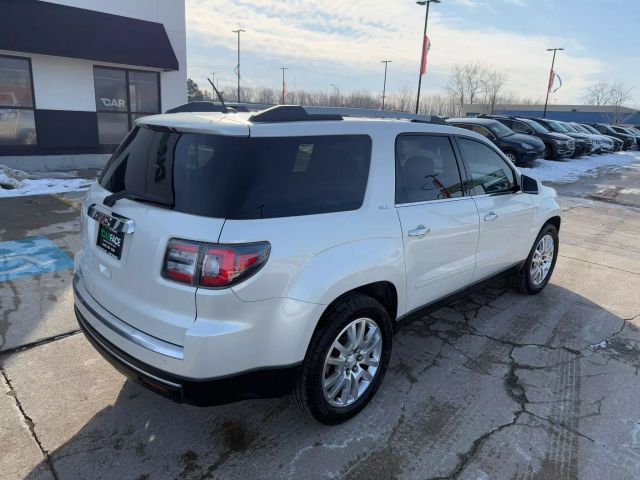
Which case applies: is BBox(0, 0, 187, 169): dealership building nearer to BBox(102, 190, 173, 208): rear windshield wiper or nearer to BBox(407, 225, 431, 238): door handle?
BBox(102, 190, 173, 208): rear windshield wiper

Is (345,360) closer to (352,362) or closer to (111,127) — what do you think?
(352,362)

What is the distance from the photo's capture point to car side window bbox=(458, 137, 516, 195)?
3803 millimetres

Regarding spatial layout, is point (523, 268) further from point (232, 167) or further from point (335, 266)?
point (232, 167)

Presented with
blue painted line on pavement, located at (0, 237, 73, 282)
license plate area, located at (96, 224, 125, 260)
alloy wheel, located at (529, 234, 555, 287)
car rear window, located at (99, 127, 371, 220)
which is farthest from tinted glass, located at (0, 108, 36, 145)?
alloy wheel, located at (529, 234, 555, 287)

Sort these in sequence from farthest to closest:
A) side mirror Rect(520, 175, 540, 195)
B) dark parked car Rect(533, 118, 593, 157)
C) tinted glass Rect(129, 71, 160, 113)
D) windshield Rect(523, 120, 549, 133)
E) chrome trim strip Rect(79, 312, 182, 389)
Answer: dark parked car Rect(533, 118, 593, 157) < windshield Rect(523, 120, 549, 133) < tinted glass Rect(129, 71, 160, 113) < side mirror Rect(520, 175, 540, 195) < chrome trim strip Rect(79, 312, 182, 389)

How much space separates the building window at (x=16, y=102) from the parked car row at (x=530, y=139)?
1159 cm

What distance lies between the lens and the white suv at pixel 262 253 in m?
2.20

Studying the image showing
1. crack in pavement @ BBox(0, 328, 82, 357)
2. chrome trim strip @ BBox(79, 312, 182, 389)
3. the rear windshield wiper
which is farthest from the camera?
crack in pavement @ BBox(0, 328, 82, 357)

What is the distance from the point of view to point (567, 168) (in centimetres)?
1806

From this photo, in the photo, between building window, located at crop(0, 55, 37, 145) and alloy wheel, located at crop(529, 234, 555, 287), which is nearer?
alloy wheel, located at crop(529, 234, 555, 287)

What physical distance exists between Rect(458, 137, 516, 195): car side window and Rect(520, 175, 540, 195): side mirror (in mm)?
158

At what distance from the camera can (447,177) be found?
11.6ft

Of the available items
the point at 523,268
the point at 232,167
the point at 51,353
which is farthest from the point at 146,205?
the point at 523,268

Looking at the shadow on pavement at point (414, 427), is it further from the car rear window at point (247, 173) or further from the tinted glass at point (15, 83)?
the tinted glass at point (15, 83)
